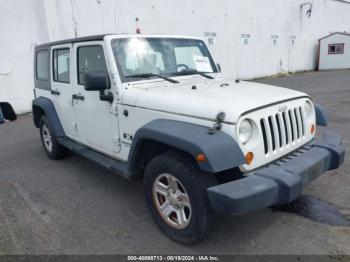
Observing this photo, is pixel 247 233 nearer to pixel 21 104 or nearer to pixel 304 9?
pixel 21 104

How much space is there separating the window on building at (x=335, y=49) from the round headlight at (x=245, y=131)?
24584 mm

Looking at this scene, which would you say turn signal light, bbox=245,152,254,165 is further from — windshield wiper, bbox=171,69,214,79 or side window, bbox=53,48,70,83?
side window, bbox=53,48,70,83

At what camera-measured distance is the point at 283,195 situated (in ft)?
7.89

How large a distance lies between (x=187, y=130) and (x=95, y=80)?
1.27 m

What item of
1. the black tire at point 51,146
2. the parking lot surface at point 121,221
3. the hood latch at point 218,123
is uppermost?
the hood latch at point 218,123

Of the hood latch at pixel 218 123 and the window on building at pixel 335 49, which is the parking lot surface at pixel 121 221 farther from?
the window on building at pixel 335 49

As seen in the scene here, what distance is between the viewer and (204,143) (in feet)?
7.82

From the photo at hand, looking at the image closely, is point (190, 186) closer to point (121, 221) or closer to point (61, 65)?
point (121, 221)

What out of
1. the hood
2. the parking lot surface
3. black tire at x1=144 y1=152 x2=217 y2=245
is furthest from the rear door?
black tire at x1=144 y1=152 x2=217 y2=245

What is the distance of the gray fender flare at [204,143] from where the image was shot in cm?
233

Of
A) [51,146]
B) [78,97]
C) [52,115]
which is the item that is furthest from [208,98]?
[51,146]

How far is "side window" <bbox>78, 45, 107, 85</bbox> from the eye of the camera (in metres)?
3.65

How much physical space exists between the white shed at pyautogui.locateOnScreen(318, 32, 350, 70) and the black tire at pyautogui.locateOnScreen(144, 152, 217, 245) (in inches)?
973

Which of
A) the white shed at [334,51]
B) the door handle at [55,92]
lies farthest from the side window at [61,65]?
the white shed at [334,51]
